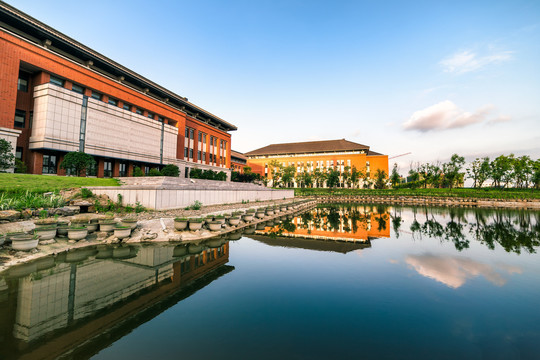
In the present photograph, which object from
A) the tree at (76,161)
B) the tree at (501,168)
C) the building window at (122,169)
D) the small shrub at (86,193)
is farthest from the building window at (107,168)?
the tree at (501,168)

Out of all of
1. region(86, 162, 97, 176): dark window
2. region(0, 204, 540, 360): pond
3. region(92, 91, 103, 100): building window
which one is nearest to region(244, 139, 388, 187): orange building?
region(92, 91, 103, 100): building window

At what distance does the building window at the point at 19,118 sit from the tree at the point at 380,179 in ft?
259

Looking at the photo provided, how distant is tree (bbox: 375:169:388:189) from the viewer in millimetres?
74688

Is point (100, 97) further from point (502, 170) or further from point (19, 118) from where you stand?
point (502, 170)

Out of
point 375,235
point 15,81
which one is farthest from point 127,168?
point 375,235

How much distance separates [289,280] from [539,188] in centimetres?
8418

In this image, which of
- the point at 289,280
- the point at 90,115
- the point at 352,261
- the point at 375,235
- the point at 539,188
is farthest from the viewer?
the point at 539,188

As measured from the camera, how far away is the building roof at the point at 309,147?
8044cm

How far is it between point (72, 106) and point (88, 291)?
2759 cm

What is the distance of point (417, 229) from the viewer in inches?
696

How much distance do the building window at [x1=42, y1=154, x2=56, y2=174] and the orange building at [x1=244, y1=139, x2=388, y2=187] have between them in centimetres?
5478

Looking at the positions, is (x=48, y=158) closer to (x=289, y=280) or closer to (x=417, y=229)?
(x=289, y=280)

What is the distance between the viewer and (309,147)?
87125 mm

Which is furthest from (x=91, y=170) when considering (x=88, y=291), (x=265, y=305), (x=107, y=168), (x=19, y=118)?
(x=265, y=305)
